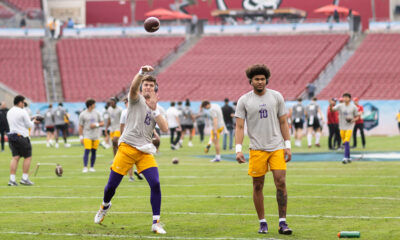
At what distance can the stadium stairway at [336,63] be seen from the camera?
172 feet

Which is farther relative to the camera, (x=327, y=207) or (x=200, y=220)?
(x=327, y=207)

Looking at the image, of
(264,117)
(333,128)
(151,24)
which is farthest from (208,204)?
(333,128)

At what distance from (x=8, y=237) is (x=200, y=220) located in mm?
2780

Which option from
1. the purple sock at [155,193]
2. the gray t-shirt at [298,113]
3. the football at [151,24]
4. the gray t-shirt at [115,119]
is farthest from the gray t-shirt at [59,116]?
the football at [151,24]

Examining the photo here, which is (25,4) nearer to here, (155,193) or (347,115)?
(347,115)

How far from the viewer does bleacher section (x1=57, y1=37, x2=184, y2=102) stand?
185ft

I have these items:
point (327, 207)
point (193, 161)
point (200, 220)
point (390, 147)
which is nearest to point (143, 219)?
point (200, 220)

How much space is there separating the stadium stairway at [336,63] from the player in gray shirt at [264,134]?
40.7 metres

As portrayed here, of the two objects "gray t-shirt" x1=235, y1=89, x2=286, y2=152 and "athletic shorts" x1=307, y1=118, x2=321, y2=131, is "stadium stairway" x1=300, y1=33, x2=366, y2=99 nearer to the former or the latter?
"athletic shorts" x1=307, y1=118, x2=321, y2=131

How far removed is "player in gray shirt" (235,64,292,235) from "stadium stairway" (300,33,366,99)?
4071 cm

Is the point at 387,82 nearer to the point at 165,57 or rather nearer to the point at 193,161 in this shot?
the point at 165,57

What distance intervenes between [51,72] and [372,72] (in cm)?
2358

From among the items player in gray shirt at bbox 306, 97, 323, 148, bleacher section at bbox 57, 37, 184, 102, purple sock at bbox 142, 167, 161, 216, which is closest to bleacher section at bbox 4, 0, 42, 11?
bleacher section at bbox 57, 37, 184, 102

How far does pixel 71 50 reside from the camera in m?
63.9
